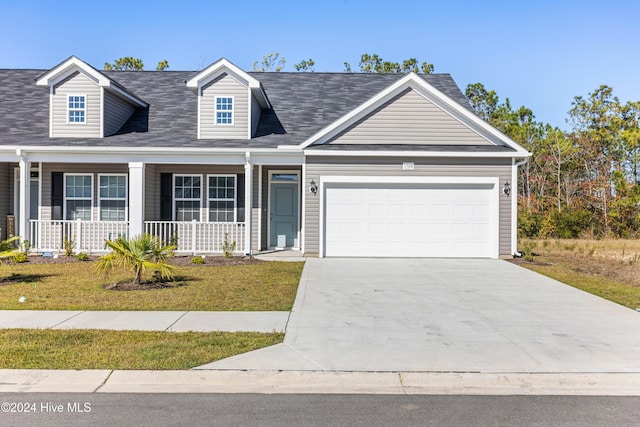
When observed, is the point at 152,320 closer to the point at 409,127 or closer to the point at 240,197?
the point at 240,197

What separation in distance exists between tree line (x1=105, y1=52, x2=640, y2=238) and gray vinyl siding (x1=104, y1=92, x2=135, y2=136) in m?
18.7

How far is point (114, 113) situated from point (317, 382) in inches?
570

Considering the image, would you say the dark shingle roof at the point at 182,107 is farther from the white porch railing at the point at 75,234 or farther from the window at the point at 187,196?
the white porch railing at the point at 75,234

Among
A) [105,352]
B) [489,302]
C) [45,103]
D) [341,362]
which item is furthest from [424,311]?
[45,103]

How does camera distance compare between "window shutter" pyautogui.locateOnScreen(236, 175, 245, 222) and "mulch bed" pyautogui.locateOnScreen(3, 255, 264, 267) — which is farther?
"window shutter" pyautogui.locateOnScreen(236, 175, 245, 222)

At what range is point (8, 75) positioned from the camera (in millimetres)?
20484

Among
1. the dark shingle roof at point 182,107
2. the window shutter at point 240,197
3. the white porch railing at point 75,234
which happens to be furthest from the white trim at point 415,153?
the white porch railing at point 75,234

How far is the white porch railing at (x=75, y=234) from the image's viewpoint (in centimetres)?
1650

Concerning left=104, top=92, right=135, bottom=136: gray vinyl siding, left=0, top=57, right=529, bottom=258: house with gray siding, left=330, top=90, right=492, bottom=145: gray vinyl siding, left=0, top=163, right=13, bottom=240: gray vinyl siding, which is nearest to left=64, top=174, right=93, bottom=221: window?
left=0, top=57, right=529, bottom=258: house with gray siding

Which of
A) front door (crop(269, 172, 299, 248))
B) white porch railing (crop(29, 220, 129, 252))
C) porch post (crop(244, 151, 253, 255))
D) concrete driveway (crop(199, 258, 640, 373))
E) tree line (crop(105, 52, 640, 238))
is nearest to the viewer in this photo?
concrete driveway (crop(199, 258, 640, 373))

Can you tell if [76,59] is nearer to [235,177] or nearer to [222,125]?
[222,125]

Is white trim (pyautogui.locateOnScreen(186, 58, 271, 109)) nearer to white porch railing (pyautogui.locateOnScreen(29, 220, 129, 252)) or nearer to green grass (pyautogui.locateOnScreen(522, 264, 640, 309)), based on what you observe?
white porch railing (pyautogui.locateOnScreen(29, 220, 129, 252))

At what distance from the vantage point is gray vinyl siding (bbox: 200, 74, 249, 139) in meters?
17.0

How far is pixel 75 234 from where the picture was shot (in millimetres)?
16750
